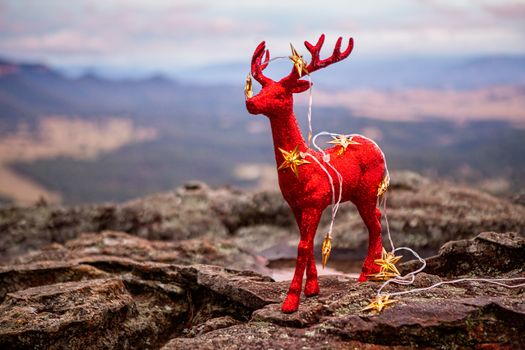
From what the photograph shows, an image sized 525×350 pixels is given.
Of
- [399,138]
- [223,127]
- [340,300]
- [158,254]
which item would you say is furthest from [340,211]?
[223,127]

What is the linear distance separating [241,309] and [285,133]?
2172mm

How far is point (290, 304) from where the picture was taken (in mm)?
5574

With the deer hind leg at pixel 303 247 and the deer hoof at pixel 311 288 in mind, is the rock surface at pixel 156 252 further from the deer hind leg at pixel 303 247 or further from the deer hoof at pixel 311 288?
the deer hind leg at pixel 303 247

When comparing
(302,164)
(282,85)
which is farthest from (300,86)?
(302,164)

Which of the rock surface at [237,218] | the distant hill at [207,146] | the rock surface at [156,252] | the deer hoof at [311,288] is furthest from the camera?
the distant hill at [207,146]

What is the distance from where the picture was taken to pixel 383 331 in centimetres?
498

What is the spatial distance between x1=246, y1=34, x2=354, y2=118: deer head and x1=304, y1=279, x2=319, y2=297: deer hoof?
1.91 m

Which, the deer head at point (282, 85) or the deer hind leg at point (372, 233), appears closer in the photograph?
the deer head at point (282, 85)

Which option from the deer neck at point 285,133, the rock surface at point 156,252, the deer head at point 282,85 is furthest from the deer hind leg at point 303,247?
the rock surface at point 156,252

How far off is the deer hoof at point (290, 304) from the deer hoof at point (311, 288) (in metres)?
0.41

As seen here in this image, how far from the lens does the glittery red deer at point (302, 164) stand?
567 centimetres

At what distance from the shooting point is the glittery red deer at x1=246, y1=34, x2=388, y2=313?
18.6 ft

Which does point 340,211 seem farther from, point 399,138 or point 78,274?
point 399,138

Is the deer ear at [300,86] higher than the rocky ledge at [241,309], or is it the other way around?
the deer ear at [300,86]
